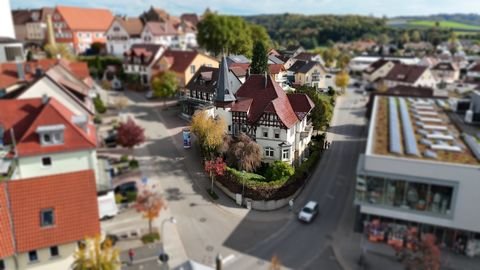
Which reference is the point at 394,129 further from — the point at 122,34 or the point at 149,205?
the point at 122,34

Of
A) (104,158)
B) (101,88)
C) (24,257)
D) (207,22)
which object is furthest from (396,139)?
(207,22)

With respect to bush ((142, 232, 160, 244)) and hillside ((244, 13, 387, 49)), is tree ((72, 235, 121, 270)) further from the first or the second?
hillside ((244, 13, 387, 49))

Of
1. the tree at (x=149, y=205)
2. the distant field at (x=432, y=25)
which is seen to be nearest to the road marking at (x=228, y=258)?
the tree at (x=149, y=205)

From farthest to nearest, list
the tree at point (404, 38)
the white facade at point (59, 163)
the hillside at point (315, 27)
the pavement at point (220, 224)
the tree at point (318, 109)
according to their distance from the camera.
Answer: the tree at point (404, 38) → the hillside at point (315, 27) → the tree at point (318, 109) → the pavement at point (220, 224) → the white facade at point (59, 163)

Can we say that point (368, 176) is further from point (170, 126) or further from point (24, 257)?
point (24, 257)

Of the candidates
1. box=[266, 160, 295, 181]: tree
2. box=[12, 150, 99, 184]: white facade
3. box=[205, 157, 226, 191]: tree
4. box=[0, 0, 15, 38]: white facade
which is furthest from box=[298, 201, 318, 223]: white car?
box=[0, 0, 15, 38]: white facade

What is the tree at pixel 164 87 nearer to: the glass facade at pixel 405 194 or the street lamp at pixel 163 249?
the street lamp at pixel 163 249
